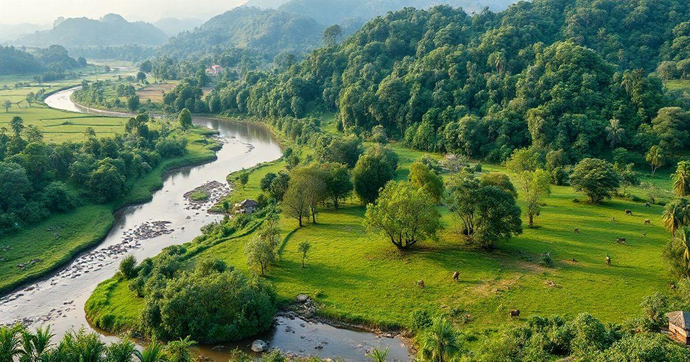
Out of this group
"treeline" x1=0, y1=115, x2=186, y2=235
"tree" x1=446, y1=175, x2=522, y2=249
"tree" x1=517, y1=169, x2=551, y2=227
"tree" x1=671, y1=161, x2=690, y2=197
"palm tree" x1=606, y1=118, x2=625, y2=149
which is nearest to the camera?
"tree" x1=446, y1=175, x2=522, y2=249

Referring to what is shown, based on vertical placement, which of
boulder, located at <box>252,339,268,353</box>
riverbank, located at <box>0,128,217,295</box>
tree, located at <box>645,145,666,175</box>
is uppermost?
tree, located at <box>645,145,666,175</box>

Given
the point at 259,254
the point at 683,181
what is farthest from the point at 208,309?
the point at 683,181

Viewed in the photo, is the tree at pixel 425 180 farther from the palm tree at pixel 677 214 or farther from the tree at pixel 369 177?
the palm tree at pixel 677 214

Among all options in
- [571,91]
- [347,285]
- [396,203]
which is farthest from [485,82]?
[347,285]

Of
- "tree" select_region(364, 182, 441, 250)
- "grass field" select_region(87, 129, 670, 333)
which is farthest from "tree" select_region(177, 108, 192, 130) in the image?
"tree" select_region(364, 182, 441, 250)

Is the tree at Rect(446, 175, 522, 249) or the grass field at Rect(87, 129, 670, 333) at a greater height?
the tree at Rect(446, 175, 522, 249)

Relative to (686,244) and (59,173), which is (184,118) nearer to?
(59,173)

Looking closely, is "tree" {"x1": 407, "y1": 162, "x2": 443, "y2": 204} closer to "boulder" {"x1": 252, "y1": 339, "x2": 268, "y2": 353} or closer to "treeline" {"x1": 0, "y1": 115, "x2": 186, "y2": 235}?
"boulder" {"x1": 252, "y1": 339, "x2": 268, "y2": 353}

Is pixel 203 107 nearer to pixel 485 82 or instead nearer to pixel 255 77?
pixel 255 77
